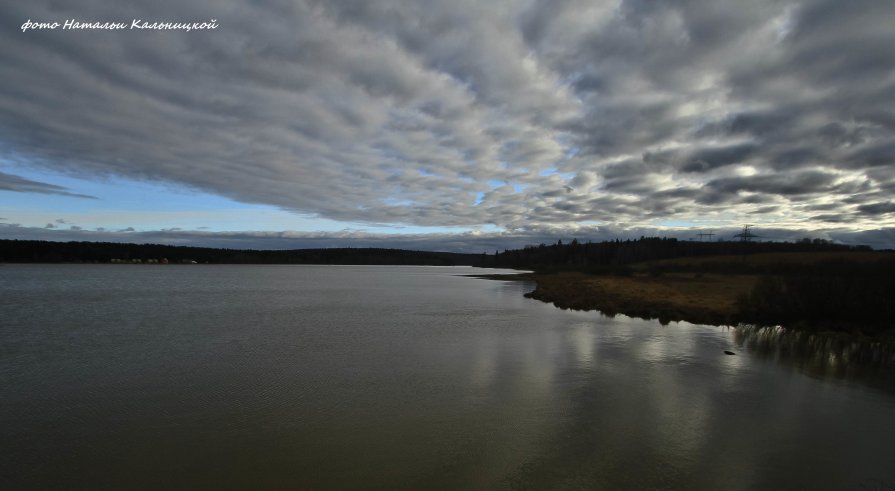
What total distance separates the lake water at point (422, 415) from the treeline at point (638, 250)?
7792 centimetres

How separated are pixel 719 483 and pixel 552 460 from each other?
2.35 metres

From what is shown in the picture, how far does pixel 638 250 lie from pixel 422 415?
403 feet

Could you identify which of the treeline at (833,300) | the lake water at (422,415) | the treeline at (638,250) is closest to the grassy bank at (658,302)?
the treeline at (833,300)

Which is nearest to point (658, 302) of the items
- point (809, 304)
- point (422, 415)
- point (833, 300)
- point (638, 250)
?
point (809, 304)

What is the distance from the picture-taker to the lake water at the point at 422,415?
6699mm

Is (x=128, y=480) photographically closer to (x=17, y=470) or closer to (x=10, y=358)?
(x=17, y=470)

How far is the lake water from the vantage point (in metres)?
6.70

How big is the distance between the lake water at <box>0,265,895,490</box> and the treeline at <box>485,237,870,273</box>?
7792 cm

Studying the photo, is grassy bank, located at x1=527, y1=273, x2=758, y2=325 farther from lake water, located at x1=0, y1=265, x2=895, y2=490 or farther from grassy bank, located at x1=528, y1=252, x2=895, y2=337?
lake water, located at x1=0, y1=265, x2=895, y2=490

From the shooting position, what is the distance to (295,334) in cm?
1927

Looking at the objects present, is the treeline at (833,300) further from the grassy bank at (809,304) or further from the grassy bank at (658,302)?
the grassy bank at (658,302)

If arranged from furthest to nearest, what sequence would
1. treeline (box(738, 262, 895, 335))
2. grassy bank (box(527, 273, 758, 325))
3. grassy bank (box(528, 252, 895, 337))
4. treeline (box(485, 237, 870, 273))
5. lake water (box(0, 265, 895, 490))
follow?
Answer: treeline (box(485, 237, 870, 273)) < grassy bank (box(527, 273, 758, 325)) < grassy bank (box(528, 252, 895, 337)) < treeline (box(738, 262, 895, 335)) < lake water (box(0, 265, 895, 490))

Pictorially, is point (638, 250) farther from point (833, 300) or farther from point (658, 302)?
point (833, 300)

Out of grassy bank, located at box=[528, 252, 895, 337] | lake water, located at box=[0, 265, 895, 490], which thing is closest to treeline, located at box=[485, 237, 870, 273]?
grassy bank, located at box=[528, 252, 895, 337]
